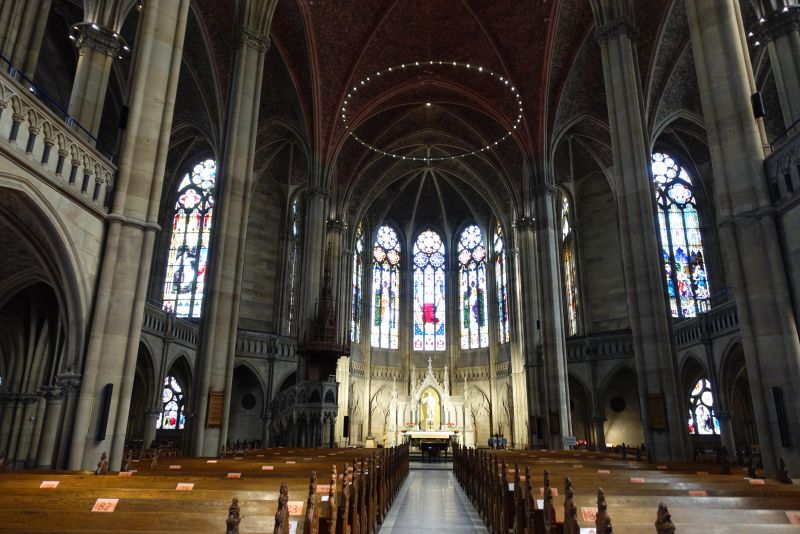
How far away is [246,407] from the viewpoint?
25.2 m

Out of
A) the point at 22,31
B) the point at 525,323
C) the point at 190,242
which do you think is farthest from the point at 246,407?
the point at 22,31

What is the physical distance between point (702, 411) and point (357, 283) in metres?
19.5

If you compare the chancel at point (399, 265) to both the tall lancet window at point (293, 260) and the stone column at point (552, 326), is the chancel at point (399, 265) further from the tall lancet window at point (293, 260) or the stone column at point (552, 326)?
the tall lancet window at point (293, 260)

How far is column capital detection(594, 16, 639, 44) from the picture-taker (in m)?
14.1

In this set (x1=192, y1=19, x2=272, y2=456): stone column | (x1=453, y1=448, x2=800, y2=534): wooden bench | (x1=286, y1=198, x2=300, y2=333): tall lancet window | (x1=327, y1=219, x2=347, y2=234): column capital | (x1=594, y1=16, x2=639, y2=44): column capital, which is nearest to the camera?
(x1=453, y1=448, x2=800, y2=534): wooden bench

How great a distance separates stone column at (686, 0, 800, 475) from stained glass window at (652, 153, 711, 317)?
1390cm

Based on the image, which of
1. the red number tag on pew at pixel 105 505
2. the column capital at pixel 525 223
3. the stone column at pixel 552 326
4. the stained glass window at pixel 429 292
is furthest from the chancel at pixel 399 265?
the column capital at pixel 525 223

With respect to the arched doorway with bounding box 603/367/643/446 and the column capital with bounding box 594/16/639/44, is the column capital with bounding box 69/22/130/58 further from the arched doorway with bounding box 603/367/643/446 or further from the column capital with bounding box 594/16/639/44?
the arched doorway with bounding box 603/367/643/446

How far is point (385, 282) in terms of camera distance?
35.3 m

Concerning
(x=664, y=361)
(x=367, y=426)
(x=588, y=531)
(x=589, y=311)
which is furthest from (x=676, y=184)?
(x=588, y=531)

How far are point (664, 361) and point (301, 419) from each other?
1149 cm

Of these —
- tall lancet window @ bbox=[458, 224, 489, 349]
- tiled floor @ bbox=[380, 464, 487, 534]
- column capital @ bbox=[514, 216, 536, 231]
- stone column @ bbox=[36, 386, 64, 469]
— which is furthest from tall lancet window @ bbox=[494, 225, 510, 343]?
stone column @ bbox=[36, 386, 64, 469]

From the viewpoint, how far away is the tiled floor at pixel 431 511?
7863mm

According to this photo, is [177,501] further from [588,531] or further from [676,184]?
[676,184]
